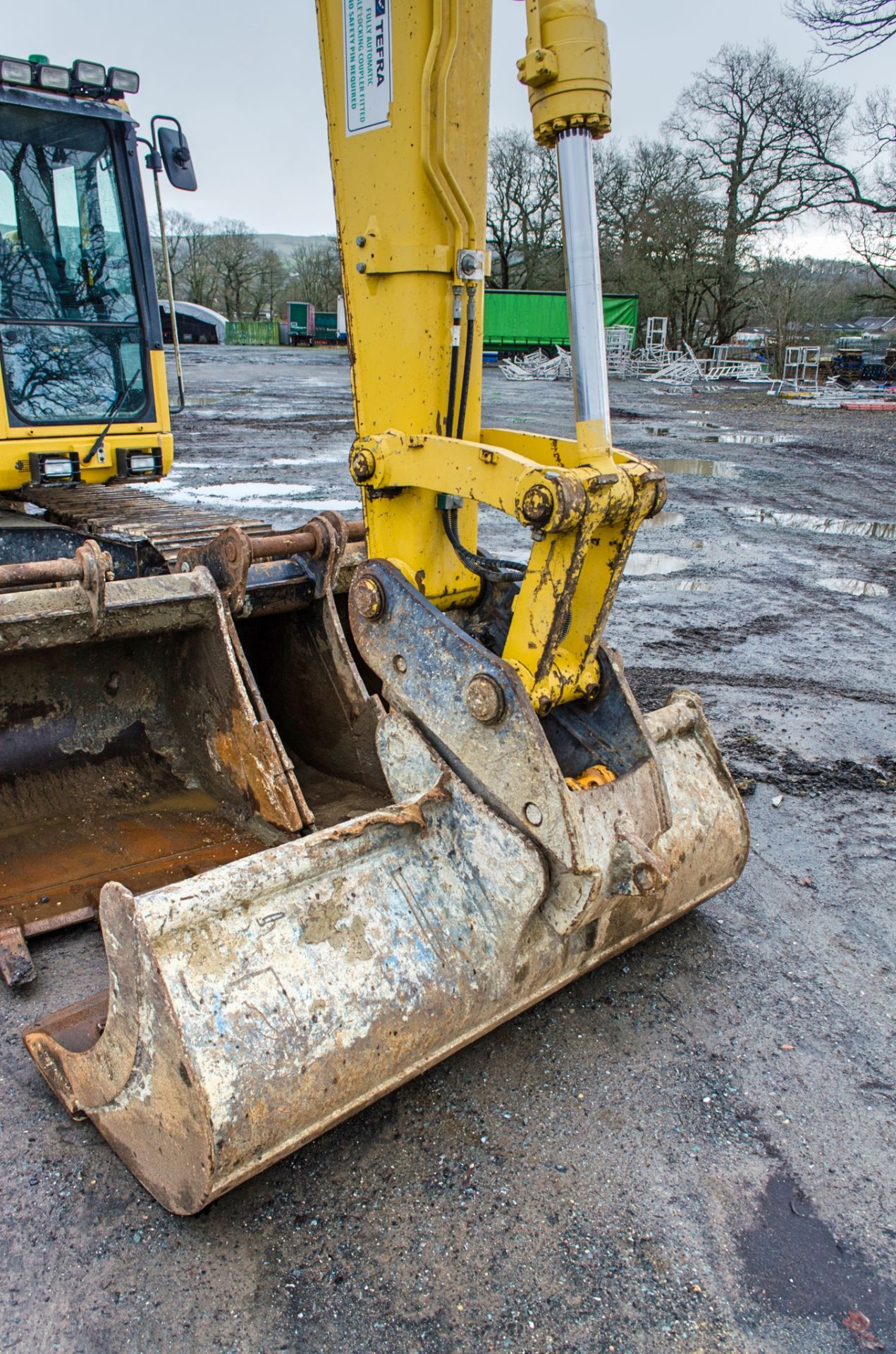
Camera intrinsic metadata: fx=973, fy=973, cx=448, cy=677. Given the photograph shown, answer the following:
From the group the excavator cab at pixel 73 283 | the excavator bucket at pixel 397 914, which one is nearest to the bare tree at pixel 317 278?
the excavator cab at pixel 73 283

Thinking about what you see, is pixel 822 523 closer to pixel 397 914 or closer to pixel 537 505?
pixel 537 505

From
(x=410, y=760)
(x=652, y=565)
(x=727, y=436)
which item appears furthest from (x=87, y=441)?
(x=727, y=436)

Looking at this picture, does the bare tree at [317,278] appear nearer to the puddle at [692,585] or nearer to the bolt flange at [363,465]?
the puddle at [692,585]

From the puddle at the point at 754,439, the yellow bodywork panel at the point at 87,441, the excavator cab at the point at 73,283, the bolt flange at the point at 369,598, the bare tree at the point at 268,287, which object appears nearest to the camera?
the bolt flange at the point at 369,598

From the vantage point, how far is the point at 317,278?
57875 millimetres

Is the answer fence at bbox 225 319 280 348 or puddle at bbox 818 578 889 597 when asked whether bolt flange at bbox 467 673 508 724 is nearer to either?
puddle at bbox 818 578 889 597

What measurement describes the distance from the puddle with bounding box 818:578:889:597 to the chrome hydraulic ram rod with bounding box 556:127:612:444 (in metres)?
5.67

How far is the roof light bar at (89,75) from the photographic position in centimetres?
448

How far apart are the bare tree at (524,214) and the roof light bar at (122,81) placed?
43.3 metres

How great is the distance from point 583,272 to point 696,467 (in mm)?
11667

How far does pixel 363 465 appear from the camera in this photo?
2523 millimetres

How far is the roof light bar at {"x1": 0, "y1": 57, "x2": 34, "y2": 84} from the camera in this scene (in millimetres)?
4309

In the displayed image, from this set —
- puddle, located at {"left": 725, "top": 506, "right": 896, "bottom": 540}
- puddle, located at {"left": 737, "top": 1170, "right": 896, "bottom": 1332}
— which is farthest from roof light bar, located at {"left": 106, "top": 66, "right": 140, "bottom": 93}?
puddle, located at {"left": 725, "top": 506, "right": 896, "bottom": 540}

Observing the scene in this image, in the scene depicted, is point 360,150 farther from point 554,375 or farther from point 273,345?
point 273,345
